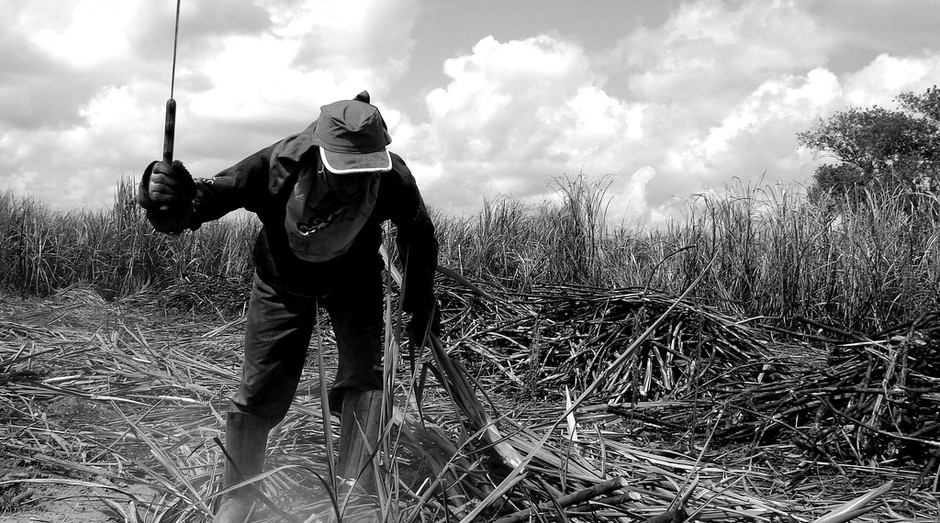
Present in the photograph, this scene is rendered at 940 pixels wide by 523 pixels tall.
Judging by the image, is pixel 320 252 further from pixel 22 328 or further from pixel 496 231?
pixel 496 231

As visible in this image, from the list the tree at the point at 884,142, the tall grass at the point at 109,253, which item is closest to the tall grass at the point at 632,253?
the tall grass at the point at 109,253

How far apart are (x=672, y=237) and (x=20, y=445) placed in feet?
19.1

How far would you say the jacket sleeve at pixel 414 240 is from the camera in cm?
238

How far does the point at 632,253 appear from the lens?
23.0 feet

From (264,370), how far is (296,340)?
138 millimetres

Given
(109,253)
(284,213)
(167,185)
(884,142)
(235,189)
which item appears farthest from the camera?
(884,142)

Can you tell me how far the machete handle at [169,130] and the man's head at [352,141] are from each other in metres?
0.40

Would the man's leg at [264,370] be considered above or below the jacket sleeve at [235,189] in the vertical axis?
below

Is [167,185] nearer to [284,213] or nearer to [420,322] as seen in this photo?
[284,213]

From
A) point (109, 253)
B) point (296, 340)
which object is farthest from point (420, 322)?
point (109, 253)

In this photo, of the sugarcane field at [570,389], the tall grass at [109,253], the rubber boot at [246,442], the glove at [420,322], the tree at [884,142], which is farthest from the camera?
the tree at [884,142]

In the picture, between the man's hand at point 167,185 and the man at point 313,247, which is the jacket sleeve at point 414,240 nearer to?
the man at point 313,247

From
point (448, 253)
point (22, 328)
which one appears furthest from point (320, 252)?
point (448, 253)

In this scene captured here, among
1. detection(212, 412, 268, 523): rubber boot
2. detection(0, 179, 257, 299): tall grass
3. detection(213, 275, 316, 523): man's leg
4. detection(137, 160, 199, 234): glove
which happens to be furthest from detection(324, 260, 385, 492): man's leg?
detection(0, 179, 257, 299): tall grass
